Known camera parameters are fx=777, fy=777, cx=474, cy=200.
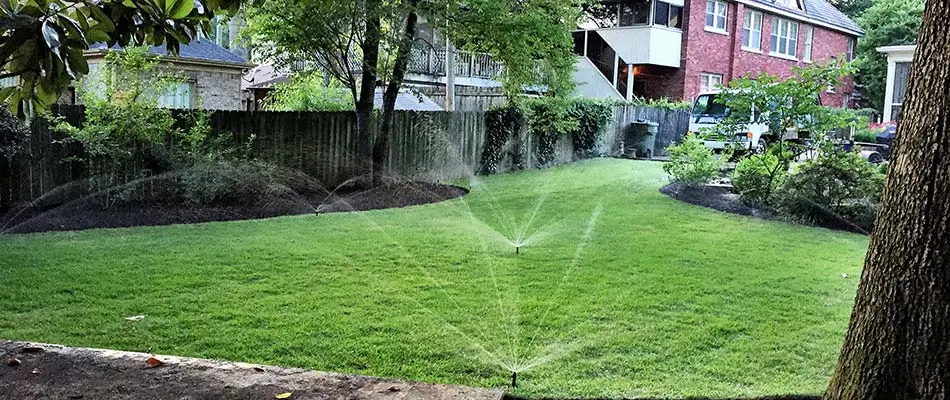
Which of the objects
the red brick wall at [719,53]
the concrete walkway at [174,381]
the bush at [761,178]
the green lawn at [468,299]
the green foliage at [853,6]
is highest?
the green foliage at [853,6]

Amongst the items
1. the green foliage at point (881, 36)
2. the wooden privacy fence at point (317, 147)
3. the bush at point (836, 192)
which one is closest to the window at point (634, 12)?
the wooden privacy fence at point (317, 147)

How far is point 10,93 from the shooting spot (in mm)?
2508

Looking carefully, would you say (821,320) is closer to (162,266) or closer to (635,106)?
(162,266)

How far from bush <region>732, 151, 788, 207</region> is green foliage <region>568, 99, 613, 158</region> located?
7.40 metres

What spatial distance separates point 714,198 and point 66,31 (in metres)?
10.9

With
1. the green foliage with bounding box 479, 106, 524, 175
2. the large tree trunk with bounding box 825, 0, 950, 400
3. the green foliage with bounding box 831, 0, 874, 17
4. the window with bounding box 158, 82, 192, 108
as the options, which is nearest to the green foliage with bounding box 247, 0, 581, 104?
the green foliage with bounding box 479, 106, 524, 175

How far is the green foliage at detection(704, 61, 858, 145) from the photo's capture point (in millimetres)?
10883

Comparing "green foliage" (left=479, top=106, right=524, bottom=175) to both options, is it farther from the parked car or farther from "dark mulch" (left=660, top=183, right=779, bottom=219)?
"dark mulch" (left=660, top=183, right=779, bottom=219)

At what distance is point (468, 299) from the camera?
19.0ft

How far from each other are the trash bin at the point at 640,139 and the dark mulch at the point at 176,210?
10.8 m

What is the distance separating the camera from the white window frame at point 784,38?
29188 mm

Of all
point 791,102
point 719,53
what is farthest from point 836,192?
point 719,53

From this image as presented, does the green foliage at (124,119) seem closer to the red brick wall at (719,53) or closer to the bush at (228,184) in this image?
the bush at (228,184)

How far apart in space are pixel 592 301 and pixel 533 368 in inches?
63.2
